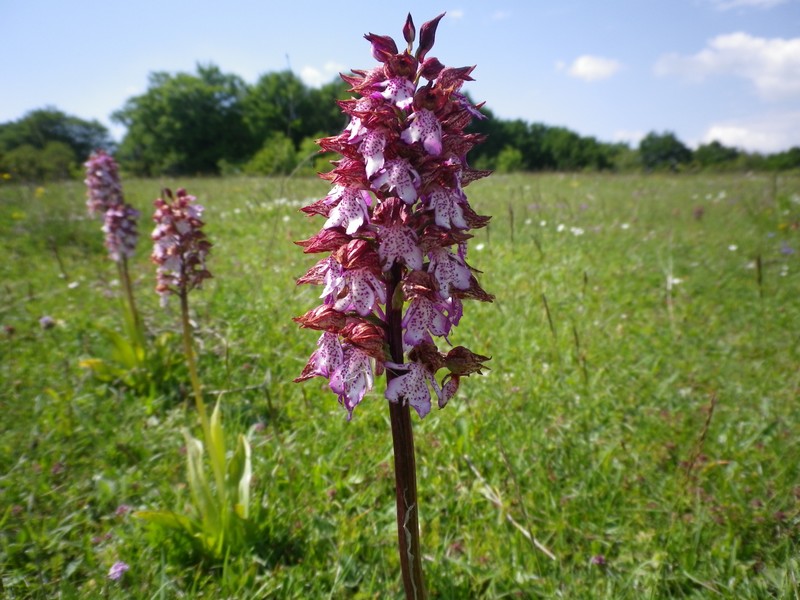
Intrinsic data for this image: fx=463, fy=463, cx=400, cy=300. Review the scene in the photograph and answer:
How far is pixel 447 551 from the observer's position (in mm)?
2090

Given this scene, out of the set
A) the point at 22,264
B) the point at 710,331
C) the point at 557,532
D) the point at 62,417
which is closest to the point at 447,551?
the point at 557,532

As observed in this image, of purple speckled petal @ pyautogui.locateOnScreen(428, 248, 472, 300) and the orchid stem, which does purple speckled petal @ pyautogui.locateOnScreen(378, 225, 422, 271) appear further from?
the orchid stem

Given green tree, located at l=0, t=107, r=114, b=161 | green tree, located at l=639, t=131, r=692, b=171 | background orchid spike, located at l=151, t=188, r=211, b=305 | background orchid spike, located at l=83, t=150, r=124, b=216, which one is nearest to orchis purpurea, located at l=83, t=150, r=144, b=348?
background orchid spike, located at l=83, t=150, r=124, b=216

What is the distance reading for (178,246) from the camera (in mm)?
2723

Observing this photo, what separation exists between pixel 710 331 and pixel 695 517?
8.96ft

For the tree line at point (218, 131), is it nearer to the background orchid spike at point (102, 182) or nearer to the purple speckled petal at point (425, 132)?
the background orchid spike at point (102, 182)

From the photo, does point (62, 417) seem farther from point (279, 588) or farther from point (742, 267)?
point (742, 267)

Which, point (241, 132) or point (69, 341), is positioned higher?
point (241, 132)

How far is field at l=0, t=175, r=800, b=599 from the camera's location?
6.40 feet

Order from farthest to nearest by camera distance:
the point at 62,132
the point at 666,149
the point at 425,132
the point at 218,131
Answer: the point at 666,149 < the point at 218,131 < the point at 62,132 < the point at 425,132

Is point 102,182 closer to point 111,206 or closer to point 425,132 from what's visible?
point 111,206

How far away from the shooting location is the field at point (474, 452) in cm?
195

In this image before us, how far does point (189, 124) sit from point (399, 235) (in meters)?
67.9

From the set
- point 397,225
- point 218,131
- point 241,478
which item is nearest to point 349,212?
point 397,225
